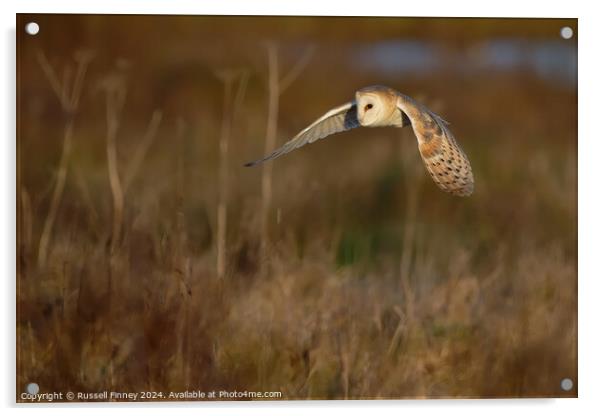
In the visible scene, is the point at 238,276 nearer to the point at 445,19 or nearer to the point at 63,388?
the point at 63,388

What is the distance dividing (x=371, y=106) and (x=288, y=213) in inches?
14.8

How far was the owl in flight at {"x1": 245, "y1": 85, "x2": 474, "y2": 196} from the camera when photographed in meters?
2.60

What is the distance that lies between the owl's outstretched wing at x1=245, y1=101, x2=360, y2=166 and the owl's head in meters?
0.04

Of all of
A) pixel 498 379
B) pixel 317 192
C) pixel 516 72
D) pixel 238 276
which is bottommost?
pixel 498 379

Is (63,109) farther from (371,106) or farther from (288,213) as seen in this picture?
(371,106)

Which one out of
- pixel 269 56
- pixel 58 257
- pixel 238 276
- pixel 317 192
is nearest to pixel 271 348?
pixel 238 276

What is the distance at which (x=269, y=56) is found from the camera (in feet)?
8.82

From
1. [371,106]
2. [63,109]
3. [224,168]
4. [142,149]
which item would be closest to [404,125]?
[371,106]

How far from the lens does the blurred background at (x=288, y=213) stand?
2656 millimetres

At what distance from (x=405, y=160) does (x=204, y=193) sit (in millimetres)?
574

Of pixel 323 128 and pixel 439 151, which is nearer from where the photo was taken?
pixel 439 151

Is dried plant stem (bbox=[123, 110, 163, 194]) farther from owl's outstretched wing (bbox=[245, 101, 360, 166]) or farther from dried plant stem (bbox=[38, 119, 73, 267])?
owl's outstretched wing (bbox=[245, 101, 360, 166])

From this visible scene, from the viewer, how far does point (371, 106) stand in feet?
8.70

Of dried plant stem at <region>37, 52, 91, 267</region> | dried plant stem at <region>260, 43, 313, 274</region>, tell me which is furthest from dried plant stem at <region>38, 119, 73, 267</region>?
dried plant stem at <region>260, 43, 313, 274</region>
